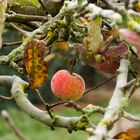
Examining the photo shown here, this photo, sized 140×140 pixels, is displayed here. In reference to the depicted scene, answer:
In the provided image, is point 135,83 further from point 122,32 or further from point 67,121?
point 67,121

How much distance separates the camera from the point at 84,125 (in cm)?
98

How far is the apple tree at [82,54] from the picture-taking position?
0.78 meters

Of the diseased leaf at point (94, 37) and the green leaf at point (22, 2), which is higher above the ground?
the diseased leaf at point (94, 37)

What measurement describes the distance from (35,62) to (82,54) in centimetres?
10

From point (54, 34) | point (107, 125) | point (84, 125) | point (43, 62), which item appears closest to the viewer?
point (107, 125)

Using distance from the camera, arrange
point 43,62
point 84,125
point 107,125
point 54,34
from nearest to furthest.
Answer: point 107,125 < point 84,125 < point 43,62 < point 54,34

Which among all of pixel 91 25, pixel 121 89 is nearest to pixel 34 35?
pixel 91 25

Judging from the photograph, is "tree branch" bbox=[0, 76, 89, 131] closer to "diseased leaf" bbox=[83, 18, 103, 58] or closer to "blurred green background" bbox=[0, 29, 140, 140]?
"diseased leaf" bbox=[83, 18, 103, 58]

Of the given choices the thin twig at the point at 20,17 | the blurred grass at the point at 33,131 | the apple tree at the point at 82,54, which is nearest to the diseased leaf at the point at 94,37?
the apple tree at the point at 82,54

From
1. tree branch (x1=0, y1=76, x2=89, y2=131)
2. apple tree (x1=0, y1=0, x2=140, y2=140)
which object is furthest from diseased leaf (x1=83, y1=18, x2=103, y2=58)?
tree branch (x1=0, y1=76, x2=89, y2=131)

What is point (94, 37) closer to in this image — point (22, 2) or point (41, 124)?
point (22, 2)

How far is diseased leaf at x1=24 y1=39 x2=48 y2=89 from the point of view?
1047mm

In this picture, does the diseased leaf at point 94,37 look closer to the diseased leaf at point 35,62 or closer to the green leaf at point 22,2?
the diseased leaf at point 35,62

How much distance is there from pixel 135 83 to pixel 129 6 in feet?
0.38
